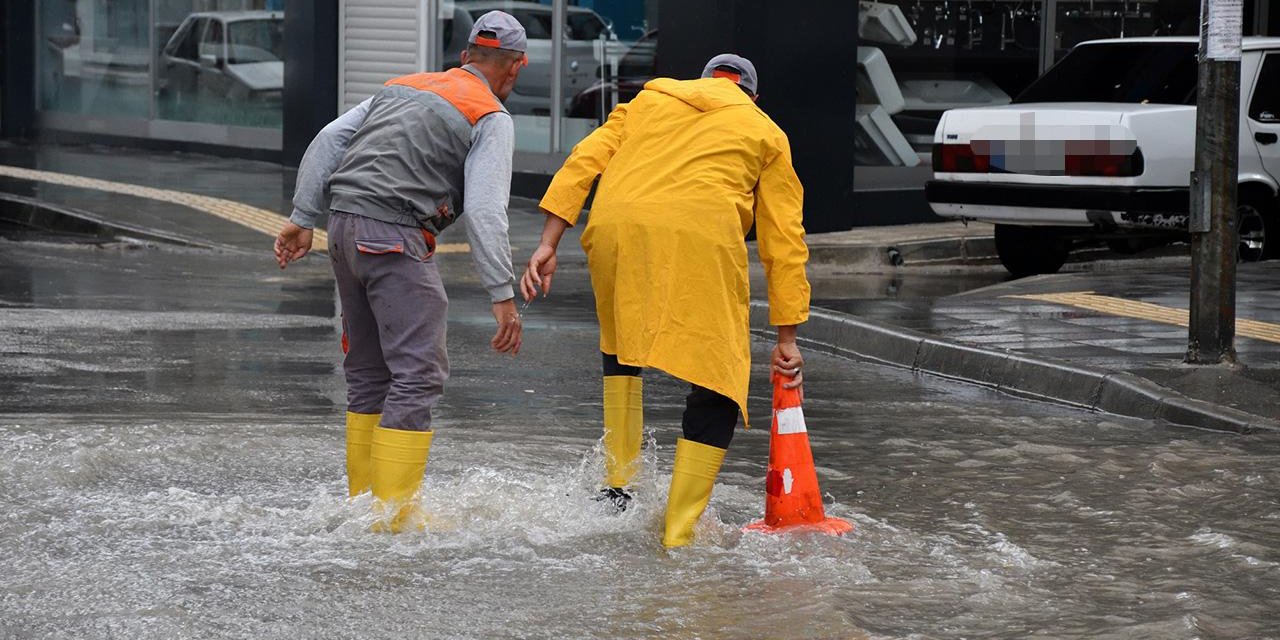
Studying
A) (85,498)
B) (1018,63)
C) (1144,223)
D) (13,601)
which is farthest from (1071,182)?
(13,601)

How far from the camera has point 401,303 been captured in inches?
219

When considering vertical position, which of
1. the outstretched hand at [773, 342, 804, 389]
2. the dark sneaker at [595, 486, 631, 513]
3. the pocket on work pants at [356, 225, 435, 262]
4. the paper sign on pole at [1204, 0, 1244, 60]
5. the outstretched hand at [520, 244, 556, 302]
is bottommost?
the dark sneaker at [595, 486, 631, 513]

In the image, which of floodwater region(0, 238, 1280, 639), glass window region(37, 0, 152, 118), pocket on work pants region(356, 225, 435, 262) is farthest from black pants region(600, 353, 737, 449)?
glass window region(37, 0, 152, 118)

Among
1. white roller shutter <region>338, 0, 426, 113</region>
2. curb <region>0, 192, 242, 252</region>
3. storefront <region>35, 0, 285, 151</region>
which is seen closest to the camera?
curb <region>0, 192, 242, 252</region>

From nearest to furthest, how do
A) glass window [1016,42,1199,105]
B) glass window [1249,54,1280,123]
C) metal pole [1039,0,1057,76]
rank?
glass window [1016,42,1199,105] → glass window [1249,54,1280,123] → metal pole [1039,0,1057,76]

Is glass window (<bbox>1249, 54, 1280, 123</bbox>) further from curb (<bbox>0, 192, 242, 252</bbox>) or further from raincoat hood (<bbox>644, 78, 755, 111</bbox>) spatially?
raincoat hood (<bbox>644, 78, 755, 111</bbox>)

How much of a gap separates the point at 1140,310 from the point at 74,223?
8824 millimetres

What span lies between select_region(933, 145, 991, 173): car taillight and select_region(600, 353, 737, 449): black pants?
8039 mm

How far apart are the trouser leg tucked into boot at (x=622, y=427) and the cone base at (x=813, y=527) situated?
1.36ft

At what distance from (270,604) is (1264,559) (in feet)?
9.52

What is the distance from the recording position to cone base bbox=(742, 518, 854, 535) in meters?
5.68

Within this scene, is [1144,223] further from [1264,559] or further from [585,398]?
[1264,559]

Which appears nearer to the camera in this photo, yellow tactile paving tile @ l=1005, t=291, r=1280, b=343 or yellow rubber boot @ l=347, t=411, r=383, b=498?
yellow rubber boot @ l=347, t=411, r=383, b=498

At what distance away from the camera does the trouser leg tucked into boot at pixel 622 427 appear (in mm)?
5781
